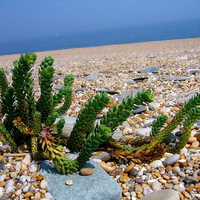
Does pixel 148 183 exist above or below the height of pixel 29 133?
below

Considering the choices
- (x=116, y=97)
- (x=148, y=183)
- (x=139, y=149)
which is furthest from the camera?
(x=116, y=97)

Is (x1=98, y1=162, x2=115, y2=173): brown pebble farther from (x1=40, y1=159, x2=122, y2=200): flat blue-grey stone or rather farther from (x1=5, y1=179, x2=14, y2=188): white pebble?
(x1=5, y1=179, x2=14, y2=188): white pebble

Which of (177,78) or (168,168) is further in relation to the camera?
(177,78)

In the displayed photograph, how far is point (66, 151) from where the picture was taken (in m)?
2.54

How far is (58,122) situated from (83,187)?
0.57m

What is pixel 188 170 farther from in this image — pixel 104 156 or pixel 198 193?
pixel 104 156

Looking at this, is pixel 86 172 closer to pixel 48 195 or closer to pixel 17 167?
pixel 48 195

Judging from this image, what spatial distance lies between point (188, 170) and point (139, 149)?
469 mm

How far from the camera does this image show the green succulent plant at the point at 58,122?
6.90 ft

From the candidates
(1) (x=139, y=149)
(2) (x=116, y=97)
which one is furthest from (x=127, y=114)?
(2) (x=116, y=97)

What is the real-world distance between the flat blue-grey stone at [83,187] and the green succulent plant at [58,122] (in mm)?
78

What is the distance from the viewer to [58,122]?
2256 millimetres

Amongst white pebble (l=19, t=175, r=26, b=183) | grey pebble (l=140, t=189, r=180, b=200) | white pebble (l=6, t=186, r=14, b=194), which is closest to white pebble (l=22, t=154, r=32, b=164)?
white pebble (l=19, t=175, r=26, b=183)

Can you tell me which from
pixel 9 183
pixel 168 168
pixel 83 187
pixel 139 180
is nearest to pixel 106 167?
pixel 139 180
